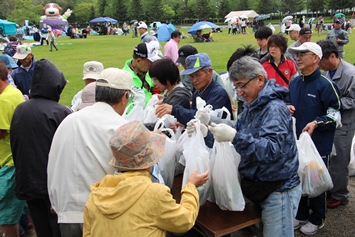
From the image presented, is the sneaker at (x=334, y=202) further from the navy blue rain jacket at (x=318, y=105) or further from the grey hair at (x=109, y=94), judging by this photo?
the grey hair at (x=109, y=94)

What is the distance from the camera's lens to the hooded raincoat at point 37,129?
2902 millimetres

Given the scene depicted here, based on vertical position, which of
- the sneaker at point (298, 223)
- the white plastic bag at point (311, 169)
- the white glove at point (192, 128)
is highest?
the white glove at point (192, 128)

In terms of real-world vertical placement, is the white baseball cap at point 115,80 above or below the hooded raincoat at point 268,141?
above

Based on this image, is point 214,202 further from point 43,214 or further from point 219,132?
point 43,214

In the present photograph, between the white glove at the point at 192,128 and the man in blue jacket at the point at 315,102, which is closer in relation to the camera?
the white glove at the point at 192,128

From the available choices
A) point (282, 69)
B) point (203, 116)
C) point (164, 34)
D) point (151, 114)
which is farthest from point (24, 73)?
point (164, 34)

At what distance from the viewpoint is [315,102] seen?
3.58 meters

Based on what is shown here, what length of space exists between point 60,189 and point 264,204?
4.87 feet

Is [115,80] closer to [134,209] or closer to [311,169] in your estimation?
[134,209]

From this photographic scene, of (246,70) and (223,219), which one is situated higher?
(246,70)

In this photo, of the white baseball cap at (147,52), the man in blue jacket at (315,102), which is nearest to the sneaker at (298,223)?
the man in blue jacket at (315,102)

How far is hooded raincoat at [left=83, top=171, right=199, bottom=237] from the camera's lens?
6.25 ft

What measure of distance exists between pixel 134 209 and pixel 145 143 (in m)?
0.36

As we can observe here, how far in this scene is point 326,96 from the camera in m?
3.52
